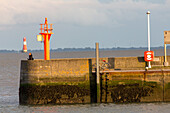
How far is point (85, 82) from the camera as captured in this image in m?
25.9

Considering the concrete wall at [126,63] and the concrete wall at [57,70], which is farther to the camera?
the concrete wall at [126,63]

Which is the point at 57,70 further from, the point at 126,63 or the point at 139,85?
the point at 139,85

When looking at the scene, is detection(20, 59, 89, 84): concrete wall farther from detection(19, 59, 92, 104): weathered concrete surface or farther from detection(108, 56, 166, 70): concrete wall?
detection(108, 56, 166, 70): concrete wall

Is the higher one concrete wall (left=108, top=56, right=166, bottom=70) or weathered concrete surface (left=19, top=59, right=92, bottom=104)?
concrete wall (left=108, top=56, right=166, bottom=70)

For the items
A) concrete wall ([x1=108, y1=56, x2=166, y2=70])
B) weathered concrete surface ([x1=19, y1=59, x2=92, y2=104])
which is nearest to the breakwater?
weathered concrete surface ([x1=19, y1=59, x2=92, y2=104])

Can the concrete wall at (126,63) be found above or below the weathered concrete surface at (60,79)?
above

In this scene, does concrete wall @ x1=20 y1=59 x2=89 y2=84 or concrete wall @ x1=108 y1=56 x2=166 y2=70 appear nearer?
concrete wall @ x1=20 y1=59 x2=89 y2=84

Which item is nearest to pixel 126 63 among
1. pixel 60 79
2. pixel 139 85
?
pixel 139 85

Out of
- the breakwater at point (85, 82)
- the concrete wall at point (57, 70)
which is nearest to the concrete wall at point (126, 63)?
the breakwater at point (85, 82)

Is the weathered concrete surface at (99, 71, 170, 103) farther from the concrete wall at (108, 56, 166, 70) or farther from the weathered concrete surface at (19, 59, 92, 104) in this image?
the weathered concrete surface at (19, 59, 92, 104)

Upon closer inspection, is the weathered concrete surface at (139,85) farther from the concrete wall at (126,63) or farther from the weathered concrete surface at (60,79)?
the weathered concrete surface at (60,79)

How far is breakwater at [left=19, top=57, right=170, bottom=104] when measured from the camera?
2594 centimetres

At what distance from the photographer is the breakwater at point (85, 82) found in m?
25.9

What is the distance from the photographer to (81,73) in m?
26.0
